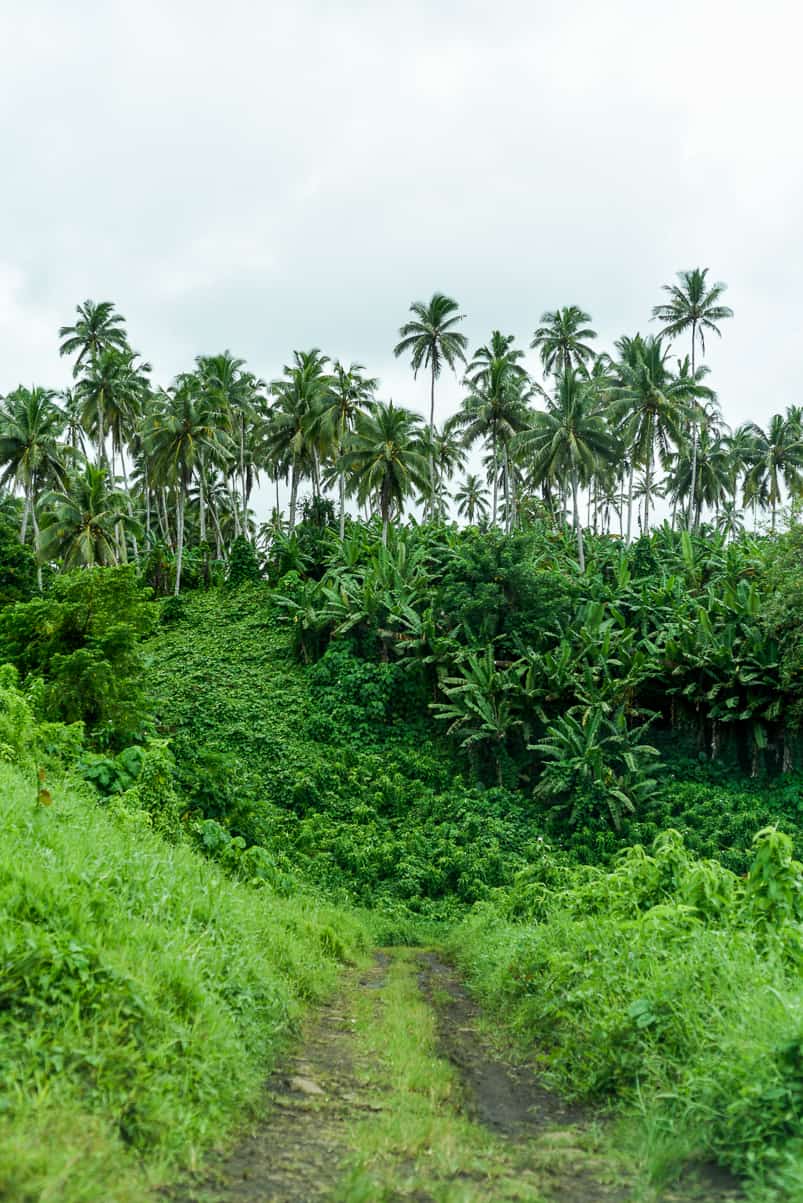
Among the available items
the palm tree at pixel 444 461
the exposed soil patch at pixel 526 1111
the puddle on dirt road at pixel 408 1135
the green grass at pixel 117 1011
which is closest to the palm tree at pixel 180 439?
the palm tree at pixel 444 461

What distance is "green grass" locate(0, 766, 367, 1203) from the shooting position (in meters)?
3.47

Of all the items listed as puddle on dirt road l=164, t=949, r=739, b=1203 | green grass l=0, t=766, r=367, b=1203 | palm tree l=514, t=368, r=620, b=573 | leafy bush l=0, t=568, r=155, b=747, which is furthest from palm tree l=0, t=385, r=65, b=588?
puddle on dirt road l=164, t=949, r=739, b=1203

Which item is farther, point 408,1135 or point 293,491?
point 293,491

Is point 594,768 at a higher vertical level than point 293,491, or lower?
lower

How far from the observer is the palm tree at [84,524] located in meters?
31.0

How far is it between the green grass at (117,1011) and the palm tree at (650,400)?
36777mm

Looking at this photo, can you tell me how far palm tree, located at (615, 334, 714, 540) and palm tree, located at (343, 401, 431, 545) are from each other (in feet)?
38.1

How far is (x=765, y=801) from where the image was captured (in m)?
22.1

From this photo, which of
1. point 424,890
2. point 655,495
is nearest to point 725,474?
point 655,495

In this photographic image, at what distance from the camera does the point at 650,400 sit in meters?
39.8

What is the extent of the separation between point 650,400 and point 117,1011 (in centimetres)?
3964

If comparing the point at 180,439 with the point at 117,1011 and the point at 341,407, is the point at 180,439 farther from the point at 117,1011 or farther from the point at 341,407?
the point at 117,1011

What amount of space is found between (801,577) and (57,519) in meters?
25.6

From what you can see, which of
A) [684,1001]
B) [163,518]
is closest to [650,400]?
[163,518]
